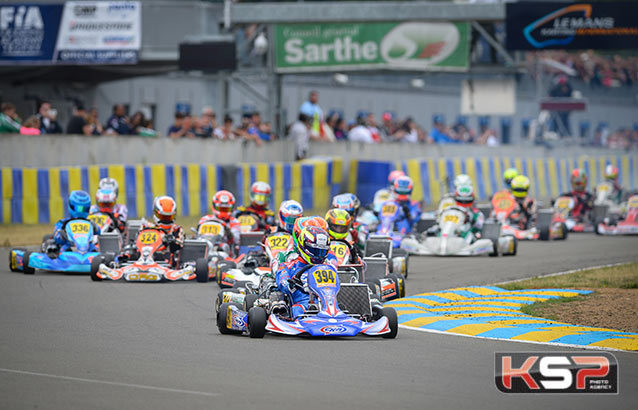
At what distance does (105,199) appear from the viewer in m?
18.5

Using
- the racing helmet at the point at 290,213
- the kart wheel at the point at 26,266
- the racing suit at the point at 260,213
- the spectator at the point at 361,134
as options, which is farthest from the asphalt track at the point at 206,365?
the spectator at the point at 361,134

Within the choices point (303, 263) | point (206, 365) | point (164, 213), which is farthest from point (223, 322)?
point (164, 213)

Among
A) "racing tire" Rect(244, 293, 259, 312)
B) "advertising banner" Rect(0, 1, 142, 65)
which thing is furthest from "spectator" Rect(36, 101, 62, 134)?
"racing tire" Rect(244, 293, 259, 312)

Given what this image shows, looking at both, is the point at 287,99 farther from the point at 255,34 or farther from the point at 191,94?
the point at 255,34

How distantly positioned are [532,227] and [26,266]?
1192cm

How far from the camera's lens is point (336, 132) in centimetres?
3123

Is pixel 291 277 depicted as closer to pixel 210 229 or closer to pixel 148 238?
pixel 148 238

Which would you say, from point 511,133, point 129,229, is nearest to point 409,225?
point 129,229

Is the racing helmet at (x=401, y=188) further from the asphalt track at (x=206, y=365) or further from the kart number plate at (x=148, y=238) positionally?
the asphalt track at (x=206, y=365)

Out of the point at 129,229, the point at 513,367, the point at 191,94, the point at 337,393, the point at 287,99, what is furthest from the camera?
the point at 287,99

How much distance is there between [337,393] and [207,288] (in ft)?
24.7

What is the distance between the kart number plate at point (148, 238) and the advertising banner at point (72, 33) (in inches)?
463

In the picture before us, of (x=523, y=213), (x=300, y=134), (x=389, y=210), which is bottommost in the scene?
(x=523, y=213)

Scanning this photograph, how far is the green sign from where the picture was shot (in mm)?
28469
